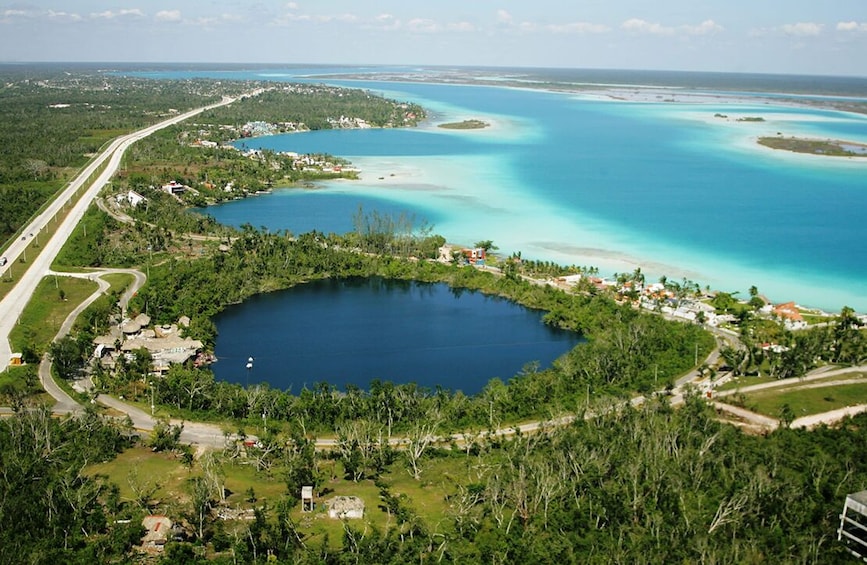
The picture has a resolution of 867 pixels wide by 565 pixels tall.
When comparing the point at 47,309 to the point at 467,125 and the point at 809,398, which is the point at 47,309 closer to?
the point at 809,398

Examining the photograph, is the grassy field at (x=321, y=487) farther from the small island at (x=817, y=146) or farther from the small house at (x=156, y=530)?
the small island at (x=817, y=146)

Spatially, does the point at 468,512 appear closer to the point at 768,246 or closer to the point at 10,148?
the point at 768,246

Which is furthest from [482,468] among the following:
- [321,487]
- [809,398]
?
[809,398]

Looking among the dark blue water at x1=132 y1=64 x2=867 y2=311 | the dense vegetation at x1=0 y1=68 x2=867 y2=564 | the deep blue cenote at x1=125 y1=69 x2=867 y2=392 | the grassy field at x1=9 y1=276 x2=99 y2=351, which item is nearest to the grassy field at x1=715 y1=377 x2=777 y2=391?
the dense vegetation at x1=0 y1=68 x2=867 y2=564

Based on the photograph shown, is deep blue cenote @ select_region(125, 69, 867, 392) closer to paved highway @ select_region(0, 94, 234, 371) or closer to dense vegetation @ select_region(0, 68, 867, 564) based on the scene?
dense vegetation @ select_region(0, 68, 867, 564)

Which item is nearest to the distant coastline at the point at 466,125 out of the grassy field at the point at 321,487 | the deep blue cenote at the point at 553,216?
the deep blue cenote at the point at 553,216

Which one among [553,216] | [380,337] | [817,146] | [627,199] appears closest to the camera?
[380,337]
